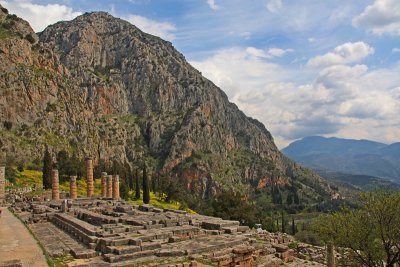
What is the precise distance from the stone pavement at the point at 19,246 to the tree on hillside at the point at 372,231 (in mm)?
16017

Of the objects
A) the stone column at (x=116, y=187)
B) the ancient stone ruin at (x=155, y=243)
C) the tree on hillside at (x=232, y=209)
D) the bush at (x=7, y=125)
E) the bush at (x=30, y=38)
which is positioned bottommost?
the tree on hillside at (x=232, y=209)

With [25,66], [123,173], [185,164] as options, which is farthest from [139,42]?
[123,173]

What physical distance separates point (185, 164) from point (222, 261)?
420ft

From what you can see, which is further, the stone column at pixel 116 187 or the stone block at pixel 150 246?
the stone column at pixel 116 187

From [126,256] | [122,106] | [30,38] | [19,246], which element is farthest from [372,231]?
[122,106]

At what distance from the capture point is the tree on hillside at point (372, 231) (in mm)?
22219

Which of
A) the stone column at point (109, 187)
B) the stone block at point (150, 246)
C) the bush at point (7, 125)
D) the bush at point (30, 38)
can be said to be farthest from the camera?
the bush at point (30, 38)

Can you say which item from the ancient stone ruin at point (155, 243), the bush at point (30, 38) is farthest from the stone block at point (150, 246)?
the bush at point (30, 38)

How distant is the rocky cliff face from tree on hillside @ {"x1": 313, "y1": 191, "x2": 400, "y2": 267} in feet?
238

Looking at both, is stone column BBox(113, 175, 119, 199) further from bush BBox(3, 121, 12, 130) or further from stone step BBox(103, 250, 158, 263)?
bush BBox(3, 121, 12, 130)

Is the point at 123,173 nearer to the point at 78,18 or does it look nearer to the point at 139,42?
the point at 139,42

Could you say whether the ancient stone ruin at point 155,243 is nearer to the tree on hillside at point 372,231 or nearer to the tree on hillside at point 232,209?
the tree on hillside at point 372,231

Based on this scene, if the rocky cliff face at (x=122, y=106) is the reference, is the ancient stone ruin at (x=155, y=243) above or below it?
below

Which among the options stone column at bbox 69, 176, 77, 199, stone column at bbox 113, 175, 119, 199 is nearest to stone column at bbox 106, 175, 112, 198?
stone column at bbox 113, 175, 119, 199
